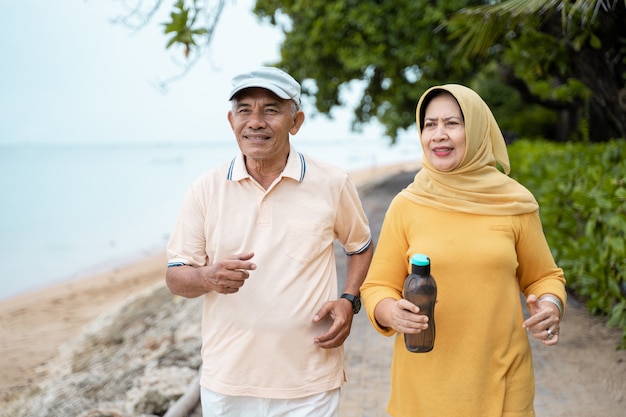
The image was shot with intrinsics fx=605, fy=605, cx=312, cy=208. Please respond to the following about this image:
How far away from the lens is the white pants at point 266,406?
7.88 feet

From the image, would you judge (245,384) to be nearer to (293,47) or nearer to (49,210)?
(293,47)

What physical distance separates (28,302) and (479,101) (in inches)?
515

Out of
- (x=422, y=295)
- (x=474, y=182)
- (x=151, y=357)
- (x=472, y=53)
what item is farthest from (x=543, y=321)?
(x=472, y=53)

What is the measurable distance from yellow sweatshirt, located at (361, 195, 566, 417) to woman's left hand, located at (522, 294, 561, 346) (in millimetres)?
103

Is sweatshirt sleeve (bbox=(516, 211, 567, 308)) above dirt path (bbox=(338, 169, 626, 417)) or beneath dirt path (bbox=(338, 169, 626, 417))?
above

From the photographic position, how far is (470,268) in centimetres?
216

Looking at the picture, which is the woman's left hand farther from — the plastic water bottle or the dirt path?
the dirt path

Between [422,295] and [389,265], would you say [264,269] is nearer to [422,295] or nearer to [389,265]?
[389,265]

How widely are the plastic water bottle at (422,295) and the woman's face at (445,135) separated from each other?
1.29 feet

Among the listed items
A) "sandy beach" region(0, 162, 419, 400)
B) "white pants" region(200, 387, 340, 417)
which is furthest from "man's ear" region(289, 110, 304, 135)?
"sandy beach" region(0, 162, 419, 400)

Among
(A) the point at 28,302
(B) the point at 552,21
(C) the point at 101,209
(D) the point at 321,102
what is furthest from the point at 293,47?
(C) the point at 101,209

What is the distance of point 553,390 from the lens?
4.64m

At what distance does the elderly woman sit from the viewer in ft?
7.10

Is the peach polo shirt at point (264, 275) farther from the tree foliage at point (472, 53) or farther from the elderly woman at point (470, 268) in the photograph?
the tree foliage at point (472, 53)
